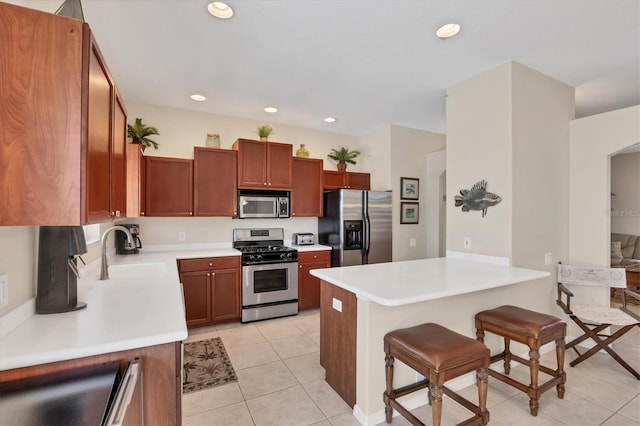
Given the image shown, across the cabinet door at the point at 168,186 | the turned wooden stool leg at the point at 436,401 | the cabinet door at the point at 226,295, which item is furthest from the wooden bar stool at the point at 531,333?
the cabinet door at the point at 168,186

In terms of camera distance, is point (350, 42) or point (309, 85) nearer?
point (350, 42)

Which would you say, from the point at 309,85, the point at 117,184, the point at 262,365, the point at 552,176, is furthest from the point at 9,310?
the point at 552,176

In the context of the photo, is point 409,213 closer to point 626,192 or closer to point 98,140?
point 626,192

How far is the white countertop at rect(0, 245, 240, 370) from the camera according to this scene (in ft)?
3.54

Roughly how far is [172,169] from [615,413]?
475 centimetres

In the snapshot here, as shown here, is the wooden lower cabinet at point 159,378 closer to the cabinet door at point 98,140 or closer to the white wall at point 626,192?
the cabinet door at point 98,140

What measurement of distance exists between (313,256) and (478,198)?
2270mm

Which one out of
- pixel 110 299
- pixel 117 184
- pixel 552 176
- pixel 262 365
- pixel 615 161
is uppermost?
pixel 615 161

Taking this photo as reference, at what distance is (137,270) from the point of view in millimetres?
2779

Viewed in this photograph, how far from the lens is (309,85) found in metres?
3.29

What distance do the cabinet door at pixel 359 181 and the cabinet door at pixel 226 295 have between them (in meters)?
2.31

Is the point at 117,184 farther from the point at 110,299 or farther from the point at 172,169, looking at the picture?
the point at 172,169

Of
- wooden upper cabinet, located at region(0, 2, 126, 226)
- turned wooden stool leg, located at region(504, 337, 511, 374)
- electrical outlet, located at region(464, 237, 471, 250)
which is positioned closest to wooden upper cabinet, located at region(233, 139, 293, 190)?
electrical outlet, located at region(464, 237, 471, 250)

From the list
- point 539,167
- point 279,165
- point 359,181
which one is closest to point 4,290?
point 279,165
